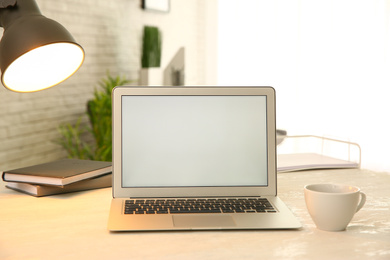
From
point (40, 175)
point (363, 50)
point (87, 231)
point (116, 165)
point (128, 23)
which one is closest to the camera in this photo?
point (87, 231)

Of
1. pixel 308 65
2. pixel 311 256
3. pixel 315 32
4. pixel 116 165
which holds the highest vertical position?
pixel 315 32

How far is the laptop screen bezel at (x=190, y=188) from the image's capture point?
120 centimetres

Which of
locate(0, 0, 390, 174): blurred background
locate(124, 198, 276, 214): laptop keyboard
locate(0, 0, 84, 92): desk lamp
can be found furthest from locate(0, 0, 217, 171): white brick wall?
locate(124, 198, 276, 214): laptop keyboard

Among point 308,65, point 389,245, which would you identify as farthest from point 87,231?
point 308,65

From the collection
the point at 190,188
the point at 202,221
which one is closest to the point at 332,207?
the point at 202,221

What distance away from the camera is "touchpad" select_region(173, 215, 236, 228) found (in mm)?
1010

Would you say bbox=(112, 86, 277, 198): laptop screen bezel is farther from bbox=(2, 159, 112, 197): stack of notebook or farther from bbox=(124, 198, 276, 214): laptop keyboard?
bbox=(2, 159, 112, 197): stack of notebook

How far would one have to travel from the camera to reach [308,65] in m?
3.51

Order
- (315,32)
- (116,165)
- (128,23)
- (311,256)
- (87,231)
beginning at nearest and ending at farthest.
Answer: (311,256) < (87,231) < (116,165) < (315,32) < (128,23)

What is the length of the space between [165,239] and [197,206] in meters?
0.18

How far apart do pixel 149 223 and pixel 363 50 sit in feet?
8.21

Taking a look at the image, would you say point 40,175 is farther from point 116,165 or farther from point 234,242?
point 234,242

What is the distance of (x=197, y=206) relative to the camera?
1.12 metres

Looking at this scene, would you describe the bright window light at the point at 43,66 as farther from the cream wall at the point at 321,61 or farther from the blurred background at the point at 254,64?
the cream wall at the point at 321,61
